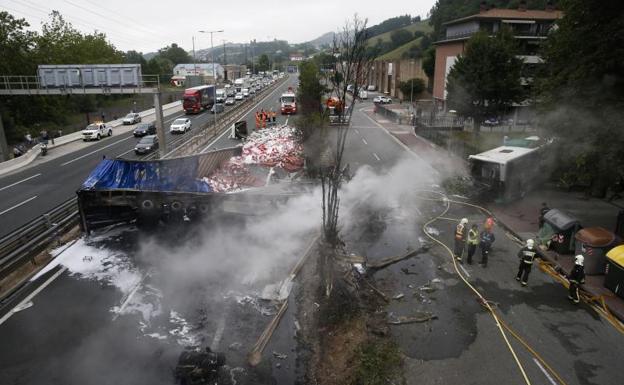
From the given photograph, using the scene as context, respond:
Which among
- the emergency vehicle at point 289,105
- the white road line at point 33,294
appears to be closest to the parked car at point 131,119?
the emergency vehicle at point 289,105

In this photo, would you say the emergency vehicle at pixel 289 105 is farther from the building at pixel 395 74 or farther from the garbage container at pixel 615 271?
the garbage container at pixel 615 271

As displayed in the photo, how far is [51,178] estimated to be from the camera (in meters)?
24.0

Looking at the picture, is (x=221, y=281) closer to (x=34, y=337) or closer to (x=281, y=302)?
(x=281, y=302)

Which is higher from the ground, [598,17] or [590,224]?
[598,17]

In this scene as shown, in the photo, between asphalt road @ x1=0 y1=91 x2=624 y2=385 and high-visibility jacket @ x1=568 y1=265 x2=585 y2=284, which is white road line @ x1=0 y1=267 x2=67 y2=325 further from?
high-visibility jacket @ x1=568 y1=265 x2=585 y2=284

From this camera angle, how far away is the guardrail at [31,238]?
11391 mm

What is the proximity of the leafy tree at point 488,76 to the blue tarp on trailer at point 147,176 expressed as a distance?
935 inches

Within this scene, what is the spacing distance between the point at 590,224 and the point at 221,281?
43.2ft

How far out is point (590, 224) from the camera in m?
15.2

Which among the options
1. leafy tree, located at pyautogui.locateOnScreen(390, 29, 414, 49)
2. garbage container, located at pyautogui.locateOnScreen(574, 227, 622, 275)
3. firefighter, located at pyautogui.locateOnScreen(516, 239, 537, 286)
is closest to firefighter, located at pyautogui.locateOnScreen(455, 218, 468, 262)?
firefighter, located at pyautogui.locateOnScreen(516, 239, 537, 286)

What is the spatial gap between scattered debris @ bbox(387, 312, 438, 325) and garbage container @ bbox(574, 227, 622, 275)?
519 centimetres

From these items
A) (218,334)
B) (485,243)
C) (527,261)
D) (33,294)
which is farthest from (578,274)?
(33,294)

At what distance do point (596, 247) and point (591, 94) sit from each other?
5.82m

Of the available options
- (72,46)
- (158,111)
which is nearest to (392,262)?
(158,111)
